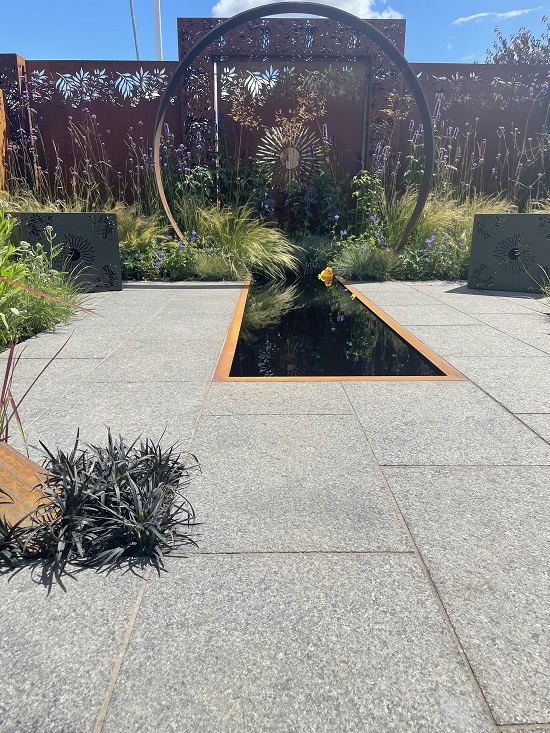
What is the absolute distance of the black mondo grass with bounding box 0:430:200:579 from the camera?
1930 millimetres

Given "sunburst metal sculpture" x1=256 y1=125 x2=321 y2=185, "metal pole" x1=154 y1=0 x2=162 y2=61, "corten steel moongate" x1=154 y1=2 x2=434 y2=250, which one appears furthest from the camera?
"metal pole" x1=154 y1=0 x2=162 y2=61

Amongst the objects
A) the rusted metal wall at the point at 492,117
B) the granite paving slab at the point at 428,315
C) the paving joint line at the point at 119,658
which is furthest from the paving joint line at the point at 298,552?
the rusted metal wall at the point at 492,117

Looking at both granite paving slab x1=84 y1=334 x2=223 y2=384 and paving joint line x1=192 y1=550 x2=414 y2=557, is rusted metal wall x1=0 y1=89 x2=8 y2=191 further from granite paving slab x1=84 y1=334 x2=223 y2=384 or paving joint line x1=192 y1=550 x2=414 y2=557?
paving joint line x1=192 y1=550 x2=414 y2=557

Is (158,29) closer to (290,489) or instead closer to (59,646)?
(290,489)

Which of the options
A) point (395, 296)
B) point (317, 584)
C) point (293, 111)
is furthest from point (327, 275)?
point (317, 584)

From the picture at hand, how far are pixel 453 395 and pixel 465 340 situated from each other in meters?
1.65

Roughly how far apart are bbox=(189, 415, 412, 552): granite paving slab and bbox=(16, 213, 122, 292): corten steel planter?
4944 mm

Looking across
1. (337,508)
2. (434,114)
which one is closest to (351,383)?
(337,508)

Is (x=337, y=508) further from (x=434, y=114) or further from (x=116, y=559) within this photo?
(x=434, y=114)

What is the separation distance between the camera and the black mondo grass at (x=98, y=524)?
193cm

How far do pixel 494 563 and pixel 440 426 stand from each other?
1.24 meters

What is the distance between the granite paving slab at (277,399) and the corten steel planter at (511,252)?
482 centimetres

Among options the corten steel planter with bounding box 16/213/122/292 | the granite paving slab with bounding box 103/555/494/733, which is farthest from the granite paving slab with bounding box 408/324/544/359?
the corten steel planter with bounding box 16/213/122/292

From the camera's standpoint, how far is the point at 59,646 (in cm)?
155
